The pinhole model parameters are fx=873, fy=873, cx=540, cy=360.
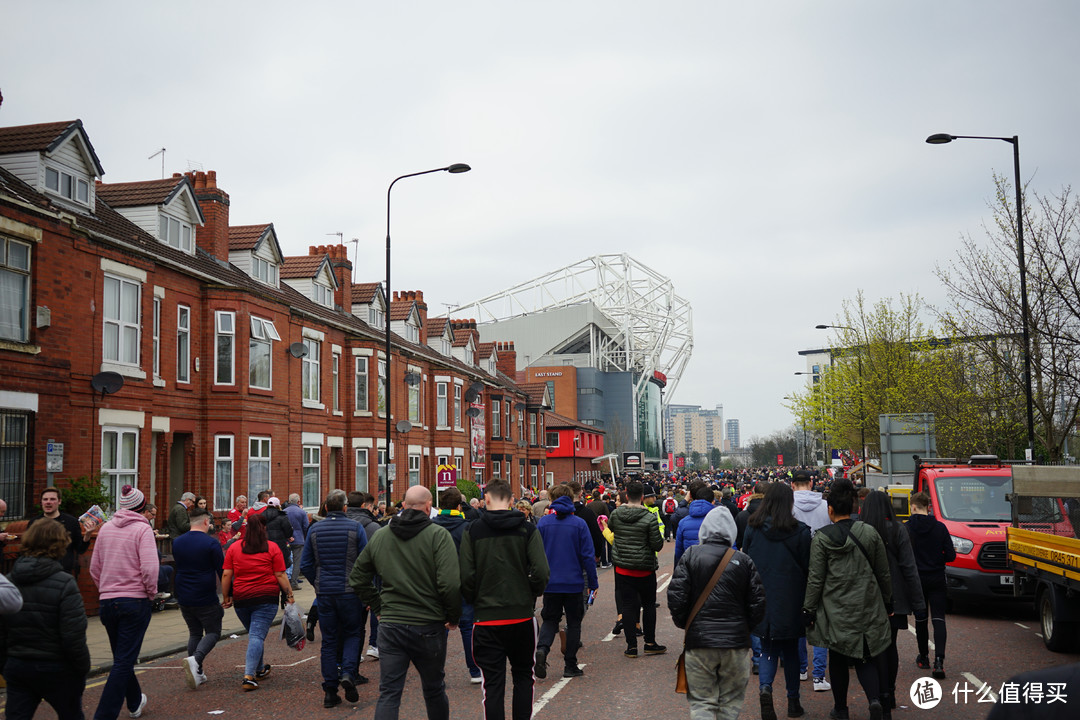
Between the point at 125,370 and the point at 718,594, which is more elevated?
A: the point at 125,370

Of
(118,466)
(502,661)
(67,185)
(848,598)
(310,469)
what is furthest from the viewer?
(310,469)

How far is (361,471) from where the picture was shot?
31.2 meters

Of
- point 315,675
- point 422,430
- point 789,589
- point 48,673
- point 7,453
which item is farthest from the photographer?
point 422,430

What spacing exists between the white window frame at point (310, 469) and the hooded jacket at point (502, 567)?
69.3 ft

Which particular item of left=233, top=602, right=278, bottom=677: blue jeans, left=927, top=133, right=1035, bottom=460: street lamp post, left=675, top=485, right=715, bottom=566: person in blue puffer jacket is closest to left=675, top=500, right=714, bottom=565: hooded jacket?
left=675, top=485, right=715, bottom=566: person in blue puffer jacket

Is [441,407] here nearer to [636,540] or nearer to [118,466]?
[118,466]

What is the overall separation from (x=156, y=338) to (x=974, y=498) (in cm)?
1724

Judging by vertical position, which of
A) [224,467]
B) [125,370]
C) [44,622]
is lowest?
[44,622]

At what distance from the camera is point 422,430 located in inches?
1435

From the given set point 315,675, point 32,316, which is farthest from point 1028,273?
point 32,316

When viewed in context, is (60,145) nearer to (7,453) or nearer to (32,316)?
(32,316)

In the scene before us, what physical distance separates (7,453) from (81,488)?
50.5 inches

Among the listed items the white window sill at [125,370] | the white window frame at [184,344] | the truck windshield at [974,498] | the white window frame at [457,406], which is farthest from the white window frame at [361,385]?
the truck windshield at [974,498]

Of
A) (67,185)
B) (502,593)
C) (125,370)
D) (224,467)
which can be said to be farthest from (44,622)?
(224,467)
